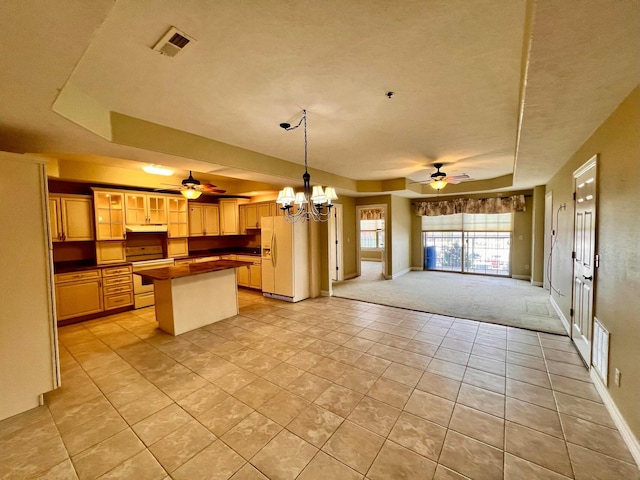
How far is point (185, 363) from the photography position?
10.2 ft

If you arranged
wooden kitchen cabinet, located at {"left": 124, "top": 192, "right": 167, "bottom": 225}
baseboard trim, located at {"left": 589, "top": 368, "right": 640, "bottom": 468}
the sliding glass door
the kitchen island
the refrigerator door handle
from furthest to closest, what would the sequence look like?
the sliding glass door
the refrigerator door handle
wooden kitchen cabinet, located at {"left": 124, "top": 192, "right": 167, "bottom": 225}
the kitchen island
baseboard trim, located at {"left": 589, "top": 368, "right": 640, "bottom": 468}

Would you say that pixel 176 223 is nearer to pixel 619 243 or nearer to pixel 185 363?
pixel 185 363

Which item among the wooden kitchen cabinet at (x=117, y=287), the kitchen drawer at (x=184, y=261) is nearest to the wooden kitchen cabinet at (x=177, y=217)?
the kitchen drawer at (x=184, y=261)

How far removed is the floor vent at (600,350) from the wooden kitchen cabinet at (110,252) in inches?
280

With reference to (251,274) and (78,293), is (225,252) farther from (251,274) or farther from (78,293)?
(78,293)

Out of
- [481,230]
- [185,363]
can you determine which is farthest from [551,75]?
[481,230]

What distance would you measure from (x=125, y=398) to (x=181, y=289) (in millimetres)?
1697

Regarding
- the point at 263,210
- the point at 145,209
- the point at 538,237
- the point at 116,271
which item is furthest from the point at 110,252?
the point at 538,237

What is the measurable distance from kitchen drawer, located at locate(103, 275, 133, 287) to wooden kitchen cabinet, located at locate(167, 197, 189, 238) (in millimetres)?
1199

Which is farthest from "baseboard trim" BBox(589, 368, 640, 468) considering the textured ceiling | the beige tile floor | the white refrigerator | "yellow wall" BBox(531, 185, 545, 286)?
"yellow wall" BBox(531, 185, 545, 286)

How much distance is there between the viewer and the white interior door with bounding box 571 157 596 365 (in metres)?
2.72

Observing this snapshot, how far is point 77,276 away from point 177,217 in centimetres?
213

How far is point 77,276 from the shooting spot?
458 cm

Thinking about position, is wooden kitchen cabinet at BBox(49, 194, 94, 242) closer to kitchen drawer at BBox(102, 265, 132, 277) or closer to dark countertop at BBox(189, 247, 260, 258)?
kitchen drawer at BBox(102, 265, 132, 277)
